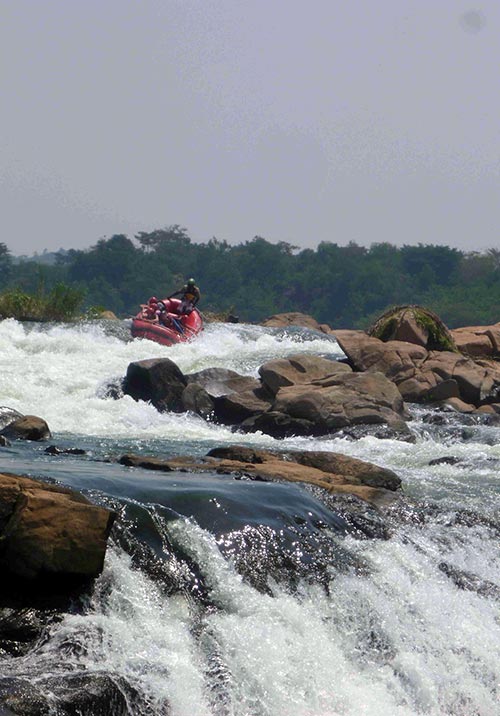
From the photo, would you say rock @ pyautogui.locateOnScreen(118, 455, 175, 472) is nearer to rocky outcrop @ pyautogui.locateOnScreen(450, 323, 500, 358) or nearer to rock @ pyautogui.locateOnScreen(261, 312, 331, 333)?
rocky outcrop @ pyautogui.locateOnScreen(450, 323, 500, 358)

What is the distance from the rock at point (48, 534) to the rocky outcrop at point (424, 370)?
12.2 meters

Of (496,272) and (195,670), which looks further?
(496,272)

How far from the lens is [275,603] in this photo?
254 inches

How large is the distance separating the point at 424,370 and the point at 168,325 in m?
7.16

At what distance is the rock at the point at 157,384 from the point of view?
642 inches

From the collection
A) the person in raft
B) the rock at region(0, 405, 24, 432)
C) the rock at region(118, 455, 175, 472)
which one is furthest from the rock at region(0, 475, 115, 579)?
the person in raft

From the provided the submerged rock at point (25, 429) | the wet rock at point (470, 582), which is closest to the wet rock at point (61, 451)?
the submerged rock at point (25, 429)

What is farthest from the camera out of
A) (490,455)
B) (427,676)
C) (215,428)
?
(215,428)

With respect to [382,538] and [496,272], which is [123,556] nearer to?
[382,538]

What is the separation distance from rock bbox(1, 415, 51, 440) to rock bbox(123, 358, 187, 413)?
431cm

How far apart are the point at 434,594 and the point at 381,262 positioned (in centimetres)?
6141

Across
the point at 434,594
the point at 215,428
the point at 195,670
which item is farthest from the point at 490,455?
the point at 195,670

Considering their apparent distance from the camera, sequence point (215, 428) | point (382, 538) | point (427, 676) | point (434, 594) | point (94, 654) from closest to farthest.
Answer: point (94, 654) < point (427, 676) < point (434, 594) < point (382, 538) < point (215, 428)

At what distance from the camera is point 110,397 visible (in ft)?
55.3
